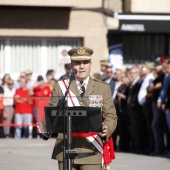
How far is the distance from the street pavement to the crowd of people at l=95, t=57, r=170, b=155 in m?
0.54

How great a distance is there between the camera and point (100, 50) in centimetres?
2856

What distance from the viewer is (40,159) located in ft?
56.4

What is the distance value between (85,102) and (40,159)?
26.6 ft

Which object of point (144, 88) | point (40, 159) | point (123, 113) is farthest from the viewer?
point (123, 113)

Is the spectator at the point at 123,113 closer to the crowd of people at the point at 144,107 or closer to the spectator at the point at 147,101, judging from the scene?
the crowd of people at the point at 144,107

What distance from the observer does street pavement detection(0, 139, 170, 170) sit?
15.7 meters

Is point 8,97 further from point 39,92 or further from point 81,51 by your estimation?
point 81,51

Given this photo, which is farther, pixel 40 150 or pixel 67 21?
pixel 67 21

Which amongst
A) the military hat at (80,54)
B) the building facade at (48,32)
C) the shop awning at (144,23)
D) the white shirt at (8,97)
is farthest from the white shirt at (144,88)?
the shop awning at (144,23)

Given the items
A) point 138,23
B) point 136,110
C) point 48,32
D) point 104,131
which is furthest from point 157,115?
point 138,23

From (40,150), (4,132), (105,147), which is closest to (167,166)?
(40,150)

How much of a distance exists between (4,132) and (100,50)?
620 cm

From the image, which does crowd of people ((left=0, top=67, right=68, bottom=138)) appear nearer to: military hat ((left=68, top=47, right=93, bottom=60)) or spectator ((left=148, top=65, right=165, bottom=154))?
spectator ((left=148, top=65, right=165, bottom=154))

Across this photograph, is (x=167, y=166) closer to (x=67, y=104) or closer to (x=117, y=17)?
(x=67, y=104)
